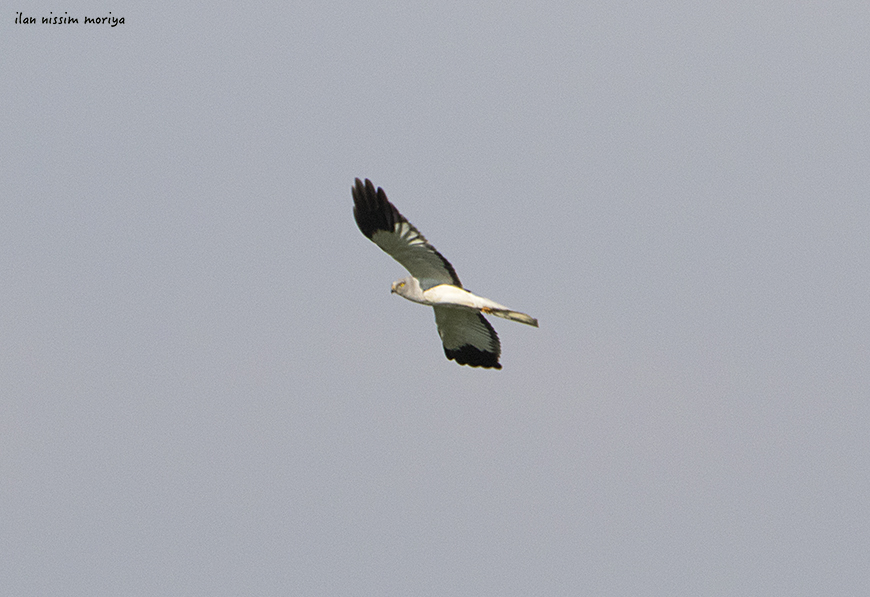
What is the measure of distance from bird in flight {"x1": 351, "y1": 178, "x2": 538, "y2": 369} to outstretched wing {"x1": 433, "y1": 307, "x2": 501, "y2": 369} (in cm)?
2

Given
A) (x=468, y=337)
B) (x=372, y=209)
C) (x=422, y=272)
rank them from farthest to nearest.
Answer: (x=468, y=337) → (x=422, y=272) → (x=372, y=209)

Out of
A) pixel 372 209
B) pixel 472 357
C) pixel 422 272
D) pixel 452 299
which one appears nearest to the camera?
pixel 372 209

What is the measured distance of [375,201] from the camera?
75.1 ft

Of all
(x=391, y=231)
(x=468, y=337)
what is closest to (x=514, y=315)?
(x=391, y=231)

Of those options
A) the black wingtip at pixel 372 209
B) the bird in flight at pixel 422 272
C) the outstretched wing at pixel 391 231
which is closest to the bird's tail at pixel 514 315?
the bird in flight at pixel 422 272

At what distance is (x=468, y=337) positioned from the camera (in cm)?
2697

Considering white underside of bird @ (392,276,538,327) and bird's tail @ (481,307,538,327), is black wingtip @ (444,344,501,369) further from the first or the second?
bird's tail @ (481,307,538,327)

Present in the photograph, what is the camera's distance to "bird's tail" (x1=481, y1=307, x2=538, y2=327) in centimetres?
2328

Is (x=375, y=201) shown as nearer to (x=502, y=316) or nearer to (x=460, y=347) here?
(x=502, y=316)

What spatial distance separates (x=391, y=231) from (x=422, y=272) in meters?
1.46

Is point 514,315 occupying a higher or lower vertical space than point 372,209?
lower

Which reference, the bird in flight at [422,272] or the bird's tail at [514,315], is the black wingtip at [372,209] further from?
the bird's tail at [514,315]

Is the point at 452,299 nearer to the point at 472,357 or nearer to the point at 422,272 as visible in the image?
the point at 422,272

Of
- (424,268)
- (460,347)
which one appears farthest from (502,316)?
(460,347)
